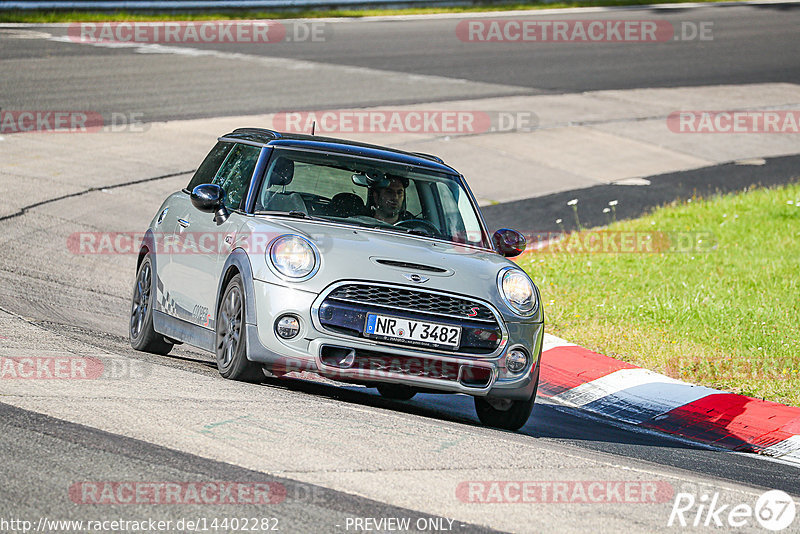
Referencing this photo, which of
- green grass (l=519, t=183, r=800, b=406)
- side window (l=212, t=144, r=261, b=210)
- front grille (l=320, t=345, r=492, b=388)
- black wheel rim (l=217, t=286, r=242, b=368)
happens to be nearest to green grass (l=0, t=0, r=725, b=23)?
green grass (l=519, t=183, r=800, b=406)

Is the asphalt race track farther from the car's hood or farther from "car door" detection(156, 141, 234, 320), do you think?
the car's hood

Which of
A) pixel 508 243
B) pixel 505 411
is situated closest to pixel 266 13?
pixel 508 243

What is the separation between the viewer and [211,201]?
7484mm

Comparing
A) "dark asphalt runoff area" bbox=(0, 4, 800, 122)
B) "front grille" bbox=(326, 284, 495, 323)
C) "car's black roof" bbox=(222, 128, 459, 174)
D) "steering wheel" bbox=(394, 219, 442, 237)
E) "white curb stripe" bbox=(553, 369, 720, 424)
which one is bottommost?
"white curb stripe" bbox=(553, 369, 720, 424)

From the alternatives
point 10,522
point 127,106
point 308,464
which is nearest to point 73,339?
point 308,464

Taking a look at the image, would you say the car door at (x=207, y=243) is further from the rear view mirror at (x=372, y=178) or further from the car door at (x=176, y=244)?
the rear view mirror at (x=372, y=178)

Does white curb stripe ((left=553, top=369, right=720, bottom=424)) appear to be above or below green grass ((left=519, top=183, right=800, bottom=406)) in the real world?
below

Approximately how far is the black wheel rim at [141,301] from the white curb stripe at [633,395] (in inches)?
121

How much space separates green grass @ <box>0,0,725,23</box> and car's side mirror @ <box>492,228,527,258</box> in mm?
21642

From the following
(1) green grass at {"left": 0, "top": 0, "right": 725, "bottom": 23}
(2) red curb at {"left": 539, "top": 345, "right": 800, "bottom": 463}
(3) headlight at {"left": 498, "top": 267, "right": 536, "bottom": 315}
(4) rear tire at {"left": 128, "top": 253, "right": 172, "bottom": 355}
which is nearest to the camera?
(3) headlight at {"left": 498, "top": 267, "right": 536, "bottom": 315}

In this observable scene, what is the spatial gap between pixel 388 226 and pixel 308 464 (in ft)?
8.77

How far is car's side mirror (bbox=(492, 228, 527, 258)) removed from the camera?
311 inches

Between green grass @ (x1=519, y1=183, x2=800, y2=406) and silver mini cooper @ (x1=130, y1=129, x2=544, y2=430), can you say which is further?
green grass @ (x1=519, y1=183, x2=800, y2=406)

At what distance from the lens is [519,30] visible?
31328 millimetres
